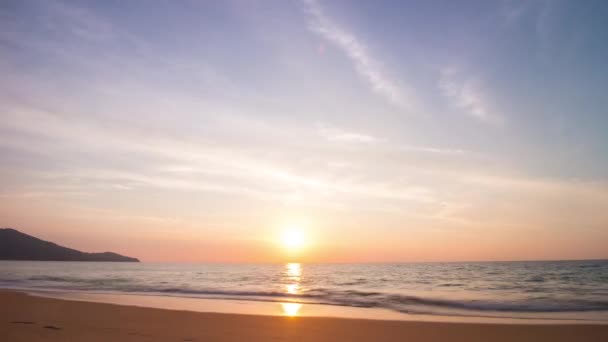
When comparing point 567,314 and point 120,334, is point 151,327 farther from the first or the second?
point 567,314

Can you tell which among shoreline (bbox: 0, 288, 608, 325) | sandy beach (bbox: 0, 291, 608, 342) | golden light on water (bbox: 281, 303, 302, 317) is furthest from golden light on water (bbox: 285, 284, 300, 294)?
sandy beach (bbox: 0, 291, 608, 342)

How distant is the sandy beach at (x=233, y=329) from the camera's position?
909 centimetres

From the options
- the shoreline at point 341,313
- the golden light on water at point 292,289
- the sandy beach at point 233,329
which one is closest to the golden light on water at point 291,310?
the shoreline at point 341,313

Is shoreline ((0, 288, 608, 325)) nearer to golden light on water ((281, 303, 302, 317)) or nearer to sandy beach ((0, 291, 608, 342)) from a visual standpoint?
golden light on water ((281, 303, 302, 317))

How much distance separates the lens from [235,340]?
8.95 metres

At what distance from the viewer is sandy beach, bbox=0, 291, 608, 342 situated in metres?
9.09

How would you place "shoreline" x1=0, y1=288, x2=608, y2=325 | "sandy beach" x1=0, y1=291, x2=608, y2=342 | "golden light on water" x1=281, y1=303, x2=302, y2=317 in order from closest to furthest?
"sandy beach" x1=0, y1=291, x2=608, y2=342, "shoreline" x1=0, y1=288, x2=608, y2=325, "golden light on water" x1=281, y1=303, x2=302, y2=317

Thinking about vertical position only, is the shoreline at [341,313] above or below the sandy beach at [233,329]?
below

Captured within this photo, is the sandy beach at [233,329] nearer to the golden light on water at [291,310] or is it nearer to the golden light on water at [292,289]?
the golden light on water at [291,310]

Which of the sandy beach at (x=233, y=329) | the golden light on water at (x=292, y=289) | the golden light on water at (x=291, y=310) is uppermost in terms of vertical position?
the sandy beach at (x=233, y=329)

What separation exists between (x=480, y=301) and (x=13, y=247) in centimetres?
22833

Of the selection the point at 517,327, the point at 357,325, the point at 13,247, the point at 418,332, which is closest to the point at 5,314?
the point at 357,325

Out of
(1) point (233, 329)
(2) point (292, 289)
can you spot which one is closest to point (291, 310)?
(1) point (233, 329)

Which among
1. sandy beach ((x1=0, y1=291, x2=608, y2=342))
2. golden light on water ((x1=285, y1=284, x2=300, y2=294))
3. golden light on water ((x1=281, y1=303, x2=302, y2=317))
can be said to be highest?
sandy beach ((x1=0, y1=291, x2=608, y2=342))
